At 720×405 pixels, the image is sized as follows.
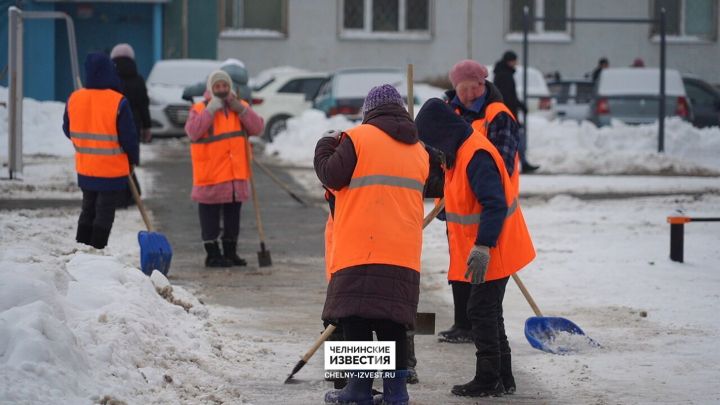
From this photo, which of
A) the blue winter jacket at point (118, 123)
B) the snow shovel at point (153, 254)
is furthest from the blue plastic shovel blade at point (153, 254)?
the blue winter jacket at point (118, 123)

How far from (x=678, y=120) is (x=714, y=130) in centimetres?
120

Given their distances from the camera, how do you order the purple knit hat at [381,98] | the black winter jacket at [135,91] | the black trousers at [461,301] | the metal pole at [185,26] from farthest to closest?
the metal pole at [185,26], the black winter jacket at [135,91], the black trousers at [461,301], the purple knit hat at [381,98]

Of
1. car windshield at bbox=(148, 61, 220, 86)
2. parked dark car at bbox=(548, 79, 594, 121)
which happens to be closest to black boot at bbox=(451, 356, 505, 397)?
car windshield at bbox=(148, 61, 220, 86)

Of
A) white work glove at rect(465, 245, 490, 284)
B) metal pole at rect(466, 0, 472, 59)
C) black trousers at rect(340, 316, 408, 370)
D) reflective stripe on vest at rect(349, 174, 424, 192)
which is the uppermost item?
metal pole at rect(466, 0, 472, 59)

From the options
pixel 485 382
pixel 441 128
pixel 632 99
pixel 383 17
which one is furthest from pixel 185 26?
pixel 485 382

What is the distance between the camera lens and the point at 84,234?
1114cm

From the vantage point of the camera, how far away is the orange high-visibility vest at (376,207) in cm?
644

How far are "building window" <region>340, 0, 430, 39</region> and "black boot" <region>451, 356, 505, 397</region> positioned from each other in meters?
29.9

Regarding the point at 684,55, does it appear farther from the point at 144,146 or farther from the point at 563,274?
the point at 563,274

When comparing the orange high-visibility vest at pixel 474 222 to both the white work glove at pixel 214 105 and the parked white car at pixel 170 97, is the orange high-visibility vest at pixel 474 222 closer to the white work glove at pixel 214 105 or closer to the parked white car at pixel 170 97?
the white work glove at pixel 214 105

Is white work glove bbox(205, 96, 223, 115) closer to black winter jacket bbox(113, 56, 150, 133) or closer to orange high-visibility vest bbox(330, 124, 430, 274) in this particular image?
black winter jacket bbox(113, 56, 150, 133)

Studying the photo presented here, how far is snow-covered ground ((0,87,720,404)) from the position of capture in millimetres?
6320

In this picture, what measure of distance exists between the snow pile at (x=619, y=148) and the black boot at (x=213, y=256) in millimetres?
10717

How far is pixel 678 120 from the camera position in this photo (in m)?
24.6
